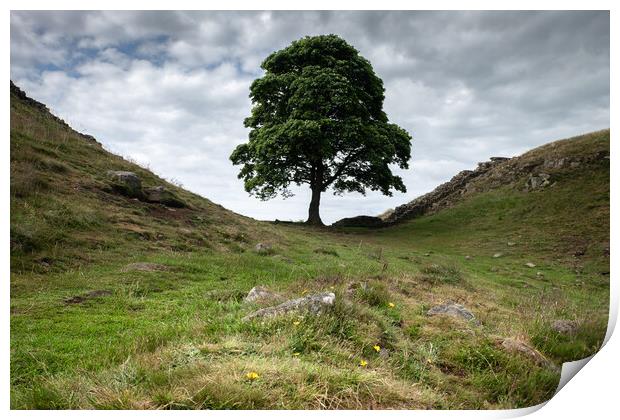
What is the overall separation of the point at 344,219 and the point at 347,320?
86.4 ft

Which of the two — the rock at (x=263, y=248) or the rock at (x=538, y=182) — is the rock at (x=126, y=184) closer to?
the rock at (x=263, y=248)

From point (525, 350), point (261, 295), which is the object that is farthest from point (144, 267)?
point (525, 350)

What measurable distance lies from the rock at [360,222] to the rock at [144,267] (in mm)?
21283

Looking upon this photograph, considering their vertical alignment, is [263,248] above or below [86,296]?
above

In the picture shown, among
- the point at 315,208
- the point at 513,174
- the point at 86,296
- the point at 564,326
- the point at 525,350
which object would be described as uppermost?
the point at 513,174

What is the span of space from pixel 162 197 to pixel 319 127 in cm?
1062

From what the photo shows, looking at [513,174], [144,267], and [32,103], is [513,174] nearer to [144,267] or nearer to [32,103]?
[144,267]

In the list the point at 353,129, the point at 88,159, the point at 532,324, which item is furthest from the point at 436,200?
the point at 532,324

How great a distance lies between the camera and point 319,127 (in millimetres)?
24453

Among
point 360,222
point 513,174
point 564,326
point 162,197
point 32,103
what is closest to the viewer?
point 564,326

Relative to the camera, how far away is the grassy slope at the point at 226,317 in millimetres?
4227

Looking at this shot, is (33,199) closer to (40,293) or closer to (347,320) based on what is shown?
(40,293)

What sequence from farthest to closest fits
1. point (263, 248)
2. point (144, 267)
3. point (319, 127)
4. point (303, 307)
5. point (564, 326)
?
point (319, 127) < point (263, 248) < point (144, 267) < point (564, 326) < point (303, 307)

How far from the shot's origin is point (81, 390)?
4.09 metres
